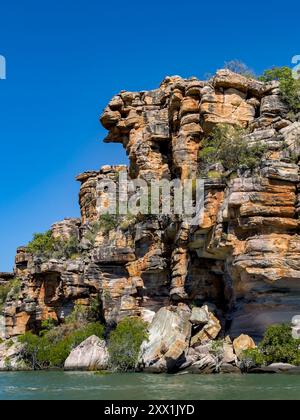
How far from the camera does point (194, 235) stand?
3781 cm

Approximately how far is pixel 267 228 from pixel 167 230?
39.6 feet

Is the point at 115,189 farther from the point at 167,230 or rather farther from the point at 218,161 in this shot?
the point at 218,161

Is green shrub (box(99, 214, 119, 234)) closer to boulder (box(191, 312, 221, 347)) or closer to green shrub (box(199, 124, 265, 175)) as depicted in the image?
green shrub (box(199, 124, 265, 175))

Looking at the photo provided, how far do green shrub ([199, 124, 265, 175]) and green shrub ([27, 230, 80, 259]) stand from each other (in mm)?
22776

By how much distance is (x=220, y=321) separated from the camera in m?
38.2

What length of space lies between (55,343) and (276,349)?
2430 cm

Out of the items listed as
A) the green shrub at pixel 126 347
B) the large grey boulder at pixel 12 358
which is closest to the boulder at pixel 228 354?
the green shrub at pixel 126 347

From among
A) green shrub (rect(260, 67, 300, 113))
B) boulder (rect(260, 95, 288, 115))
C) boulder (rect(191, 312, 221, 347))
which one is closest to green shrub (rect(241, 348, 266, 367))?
boulder (rect(191, 312, 221, 347))

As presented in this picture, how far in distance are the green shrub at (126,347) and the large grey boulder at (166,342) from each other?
34.7 inches

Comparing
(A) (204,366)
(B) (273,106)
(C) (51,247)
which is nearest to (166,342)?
(A) (204,366)

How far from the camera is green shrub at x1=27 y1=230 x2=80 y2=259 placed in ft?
205

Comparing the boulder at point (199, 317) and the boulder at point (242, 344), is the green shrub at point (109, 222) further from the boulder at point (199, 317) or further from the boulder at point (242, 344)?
the boulder at point (242, 344)

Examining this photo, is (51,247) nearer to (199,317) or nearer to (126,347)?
(126,347)
